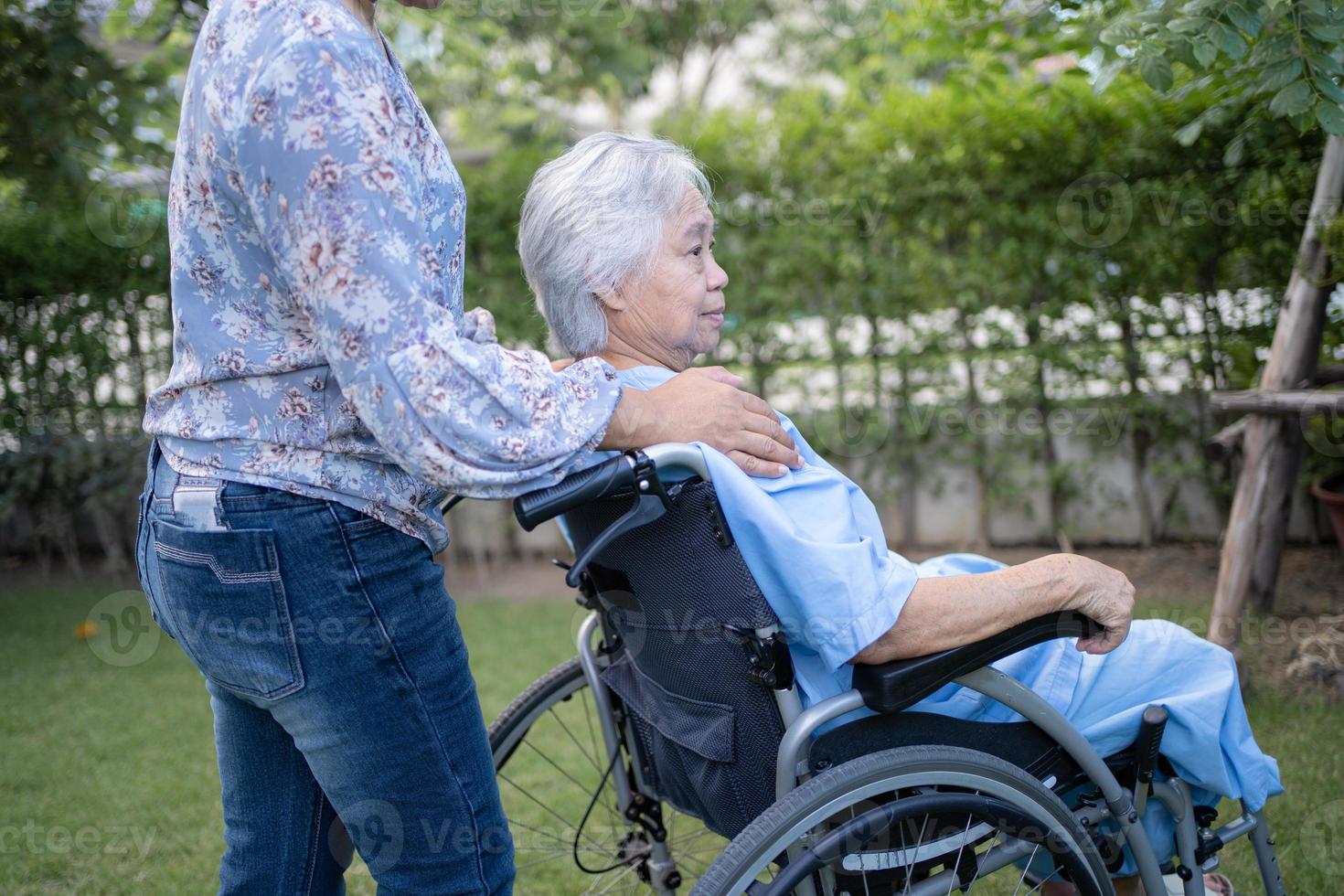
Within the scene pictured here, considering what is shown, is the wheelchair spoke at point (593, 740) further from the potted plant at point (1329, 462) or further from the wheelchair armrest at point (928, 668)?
the potted plant at point (1329, 462)

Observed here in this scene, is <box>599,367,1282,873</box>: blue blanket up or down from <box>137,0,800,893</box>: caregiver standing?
down

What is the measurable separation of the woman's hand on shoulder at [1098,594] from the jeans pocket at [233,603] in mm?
1056

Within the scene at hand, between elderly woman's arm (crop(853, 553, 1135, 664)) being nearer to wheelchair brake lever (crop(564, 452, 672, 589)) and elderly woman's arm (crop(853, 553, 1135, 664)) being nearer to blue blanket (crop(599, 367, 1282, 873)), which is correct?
blue blanket (crop(599, 367, 1282, 873))

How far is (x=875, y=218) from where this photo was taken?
18.2 feet

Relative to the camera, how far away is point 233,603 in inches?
47.3

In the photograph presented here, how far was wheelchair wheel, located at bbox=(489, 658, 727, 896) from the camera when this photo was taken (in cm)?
207

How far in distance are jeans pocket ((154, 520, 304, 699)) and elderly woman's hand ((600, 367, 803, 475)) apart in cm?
42

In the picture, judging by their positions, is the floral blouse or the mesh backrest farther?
the mesh backrest

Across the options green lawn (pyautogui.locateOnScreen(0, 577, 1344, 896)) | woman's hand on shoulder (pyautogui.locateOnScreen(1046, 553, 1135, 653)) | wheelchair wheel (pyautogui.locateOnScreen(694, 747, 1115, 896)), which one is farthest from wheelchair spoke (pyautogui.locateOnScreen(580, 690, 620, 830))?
woman's hand on shoulder (pyautogui.locateOnScreen(1046, 553, 1135, 653))
